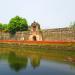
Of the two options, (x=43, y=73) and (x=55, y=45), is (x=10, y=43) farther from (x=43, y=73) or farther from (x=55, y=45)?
(x=43, y=73)

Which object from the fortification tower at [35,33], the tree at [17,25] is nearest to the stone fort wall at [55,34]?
the fortification tower at [35,33]

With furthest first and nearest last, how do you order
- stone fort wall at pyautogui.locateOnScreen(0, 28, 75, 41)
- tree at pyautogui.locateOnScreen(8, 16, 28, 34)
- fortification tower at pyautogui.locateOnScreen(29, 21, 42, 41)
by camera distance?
tree at pyautogui.locateOnScreen(8, 16, 28, 34)
fortification tower at pyautogui.locateOnScreen(29, 21, 42, 41)
stone fort wall at pyautogui.locateOnScreen(0, 28, 75, 41)

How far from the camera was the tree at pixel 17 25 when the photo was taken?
54.4 meters

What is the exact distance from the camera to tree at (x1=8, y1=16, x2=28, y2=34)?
5438 centimetres

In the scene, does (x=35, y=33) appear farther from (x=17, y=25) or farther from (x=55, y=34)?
(x=17, y=25)

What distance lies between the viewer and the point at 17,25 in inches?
2146

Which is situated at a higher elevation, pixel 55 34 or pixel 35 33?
Answer: pixel 35 33

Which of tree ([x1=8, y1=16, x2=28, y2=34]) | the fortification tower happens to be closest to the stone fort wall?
the fortification tower

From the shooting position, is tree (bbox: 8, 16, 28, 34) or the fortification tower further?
tree (bbox: 8, 16, 28, 34)

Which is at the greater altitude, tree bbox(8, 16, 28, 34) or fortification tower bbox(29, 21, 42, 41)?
tree bbox(8, 16, 28, 34)

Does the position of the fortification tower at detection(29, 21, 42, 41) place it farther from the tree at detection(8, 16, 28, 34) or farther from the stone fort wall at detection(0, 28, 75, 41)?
the tree at detection(8, 16, 28, 34)

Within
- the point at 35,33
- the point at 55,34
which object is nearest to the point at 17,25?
the point at 35,33

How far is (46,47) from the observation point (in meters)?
38.4

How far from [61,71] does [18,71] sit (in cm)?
390
